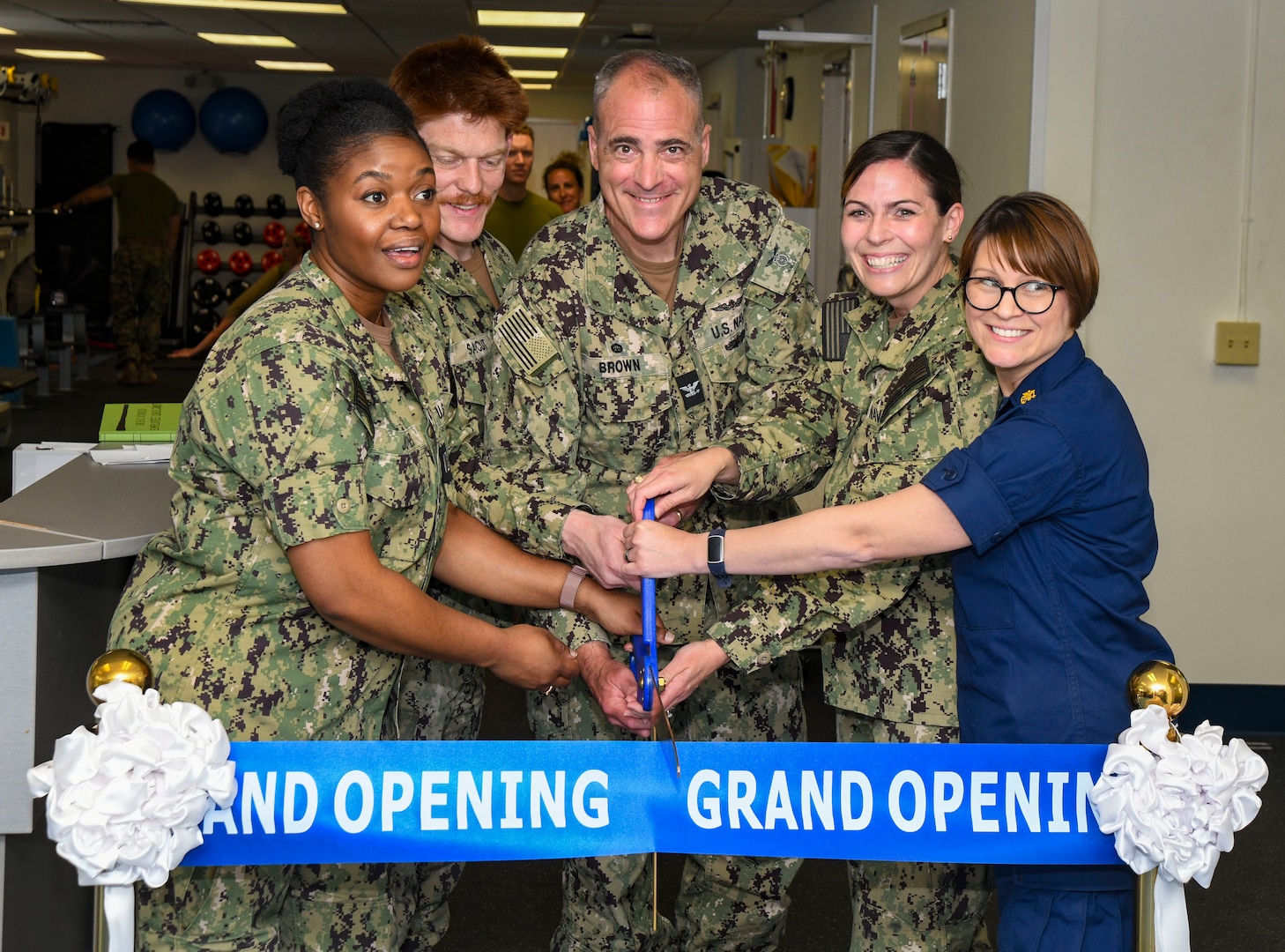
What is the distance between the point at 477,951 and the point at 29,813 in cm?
123

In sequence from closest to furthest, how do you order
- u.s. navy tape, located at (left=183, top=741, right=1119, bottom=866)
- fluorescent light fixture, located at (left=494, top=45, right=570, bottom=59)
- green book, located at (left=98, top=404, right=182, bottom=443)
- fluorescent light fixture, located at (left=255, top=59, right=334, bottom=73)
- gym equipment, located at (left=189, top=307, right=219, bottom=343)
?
u.s. navy tape, located at (left=183, top=741, right=1119, bottom=866), green book, located at (left=98, top=404, right=182, bottom=443), fluorescent light fixture, located at (left=494, top=45, right=570, bottom=59), fluorescent light fixture, located at (left=255, top=59, right=334, bottom=73), gym equipment, located at (left=189, top=307, right=219, bottom=343)

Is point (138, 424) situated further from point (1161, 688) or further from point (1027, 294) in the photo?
point (1161, 688)

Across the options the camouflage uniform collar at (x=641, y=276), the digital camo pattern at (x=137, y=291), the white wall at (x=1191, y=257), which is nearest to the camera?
the camouflage uniform collar at (x=641, y=276)

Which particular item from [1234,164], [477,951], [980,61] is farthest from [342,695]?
[980,61]

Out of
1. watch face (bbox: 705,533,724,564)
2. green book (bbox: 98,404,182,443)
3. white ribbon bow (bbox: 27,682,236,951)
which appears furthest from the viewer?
green book (bbox: 98,404,182,443)

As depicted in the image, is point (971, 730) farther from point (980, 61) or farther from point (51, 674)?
point (980, 61)

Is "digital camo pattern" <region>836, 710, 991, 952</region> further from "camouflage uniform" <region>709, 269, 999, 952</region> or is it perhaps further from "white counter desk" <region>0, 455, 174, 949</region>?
"white counter desk" <region>0, 455, 174, 949</region>

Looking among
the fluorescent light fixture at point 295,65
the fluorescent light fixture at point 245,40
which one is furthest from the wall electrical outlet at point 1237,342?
the fluorescent light fixture at point 295,65

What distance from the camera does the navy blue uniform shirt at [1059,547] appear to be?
A: 1.69 meters

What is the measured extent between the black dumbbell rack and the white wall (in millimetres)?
13335

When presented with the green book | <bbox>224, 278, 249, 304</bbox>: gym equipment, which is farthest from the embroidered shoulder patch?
<bbox>224, 278, 249, 304</bbox>: gym equipment

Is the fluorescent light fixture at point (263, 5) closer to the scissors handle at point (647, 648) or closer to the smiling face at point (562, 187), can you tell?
the smiling face at point (562, 187)

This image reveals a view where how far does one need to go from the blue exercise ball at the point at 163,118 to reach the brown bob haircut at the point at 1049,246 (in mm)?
16128

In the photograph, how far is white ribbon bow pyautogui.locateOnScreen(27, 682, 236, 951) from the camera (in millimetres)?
1447
